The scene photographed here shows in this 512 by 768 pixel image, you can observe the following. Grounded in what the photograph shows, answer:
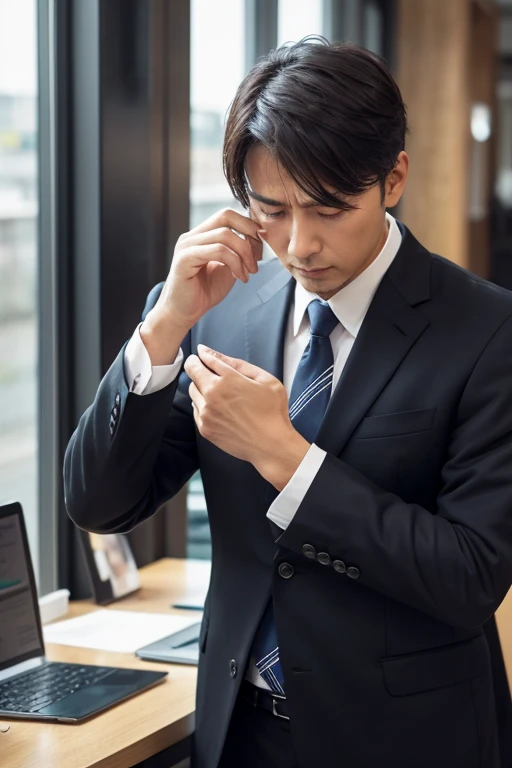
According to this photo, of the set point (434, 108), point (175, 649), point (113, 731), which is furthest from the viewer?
point (434, 108)

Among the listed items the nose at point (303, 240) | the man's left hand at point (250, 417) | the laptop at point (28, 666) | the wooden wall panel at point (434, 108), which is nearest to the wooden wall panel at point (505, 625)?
the laptop at point (28, 666)

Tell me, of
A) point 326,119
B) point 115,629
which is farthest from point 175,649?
point 326,119

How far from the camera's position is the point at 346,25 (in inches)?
190

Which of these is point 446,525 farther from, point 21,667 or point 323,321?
point 21,667

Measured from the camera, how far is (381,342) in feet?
4.88

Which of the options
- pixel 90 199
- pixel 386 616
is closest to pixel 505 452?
pixel 386 616

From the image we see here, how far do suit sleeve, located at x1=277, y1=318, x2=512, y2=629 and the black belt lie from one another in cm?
26

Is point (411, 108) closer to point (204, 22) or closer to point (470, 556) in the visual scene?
point (204, 22)

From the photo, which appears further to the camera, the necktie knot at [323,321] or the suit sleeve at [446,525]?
the necktie knot at [323,321]

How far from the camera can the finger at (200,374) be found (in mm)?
1457

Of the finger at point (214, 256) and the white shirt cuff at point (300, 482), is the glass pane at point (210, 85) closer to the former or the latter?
the finger at point (214, 256)

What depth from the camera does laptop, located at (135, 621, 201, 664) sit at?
6.66 feet

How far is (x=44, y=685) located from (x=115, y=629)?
0.39 m

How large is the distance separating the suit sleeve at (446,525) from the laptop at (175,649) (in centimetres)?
73
